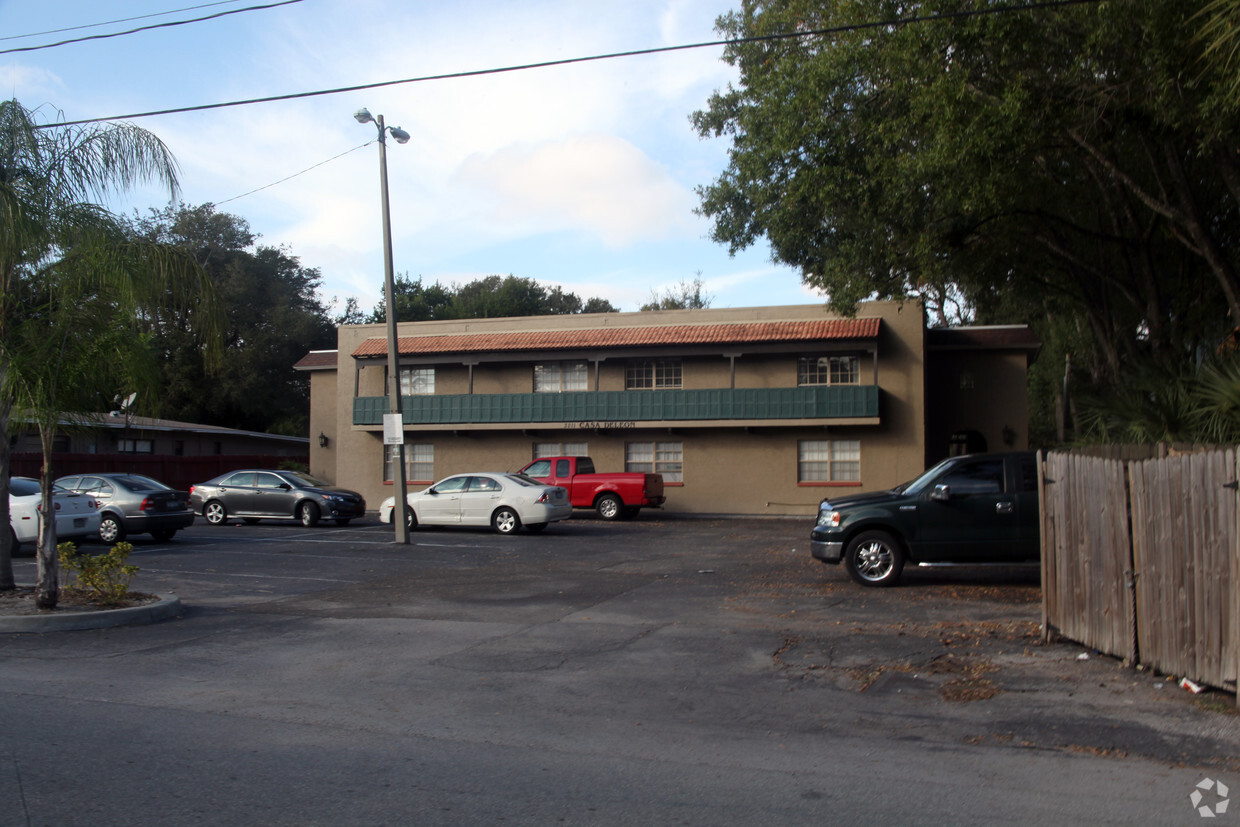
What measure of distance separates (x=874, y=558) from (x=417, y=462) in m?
23.1

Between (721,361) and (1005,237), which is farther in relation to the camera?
(721,361)

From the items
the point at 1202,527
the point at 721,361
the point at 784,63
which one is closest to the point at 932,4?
the point at 784,63

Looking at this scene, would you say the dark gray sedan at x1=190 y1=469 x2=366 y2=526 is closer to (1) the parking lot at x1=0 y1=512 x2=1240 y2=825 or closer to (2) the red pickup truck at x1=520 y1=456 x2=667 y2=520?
(2) the red pickup truck at x1=520 y1=456 x2=667 y2=520

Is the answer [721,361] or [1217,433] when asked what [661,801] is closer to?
[1217,433]

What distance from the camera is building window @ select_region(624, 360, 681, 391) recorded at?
30531 mm

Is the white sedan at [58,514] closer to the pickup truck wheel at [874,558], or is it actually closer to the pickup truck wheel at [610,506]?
the pickup truck wheel at [610,506]

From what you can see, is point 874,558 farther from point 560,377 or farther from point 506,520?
point 560,377

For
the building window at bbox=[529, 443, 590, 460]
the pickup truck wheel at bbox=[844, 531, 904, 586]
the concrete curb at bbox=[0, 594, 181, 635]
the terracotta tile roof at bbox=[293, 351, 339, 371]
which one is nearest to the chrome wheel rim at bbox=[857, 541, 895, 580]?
the pickup truck wheel at bbox=[844, 531, 904, 586]

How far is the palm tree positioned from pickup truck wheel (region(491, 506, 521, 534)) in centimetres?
1146

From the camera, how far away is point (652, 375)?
101ft

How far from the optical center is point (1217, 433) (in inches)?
436

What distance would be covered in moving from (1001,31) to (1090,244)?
11037mm

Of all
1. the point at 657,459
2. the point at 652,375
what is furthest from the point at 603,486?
the point at 652,375

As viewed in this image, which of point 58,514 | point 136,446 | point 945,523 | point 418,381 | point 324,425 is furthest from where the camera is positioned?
point 136,446
